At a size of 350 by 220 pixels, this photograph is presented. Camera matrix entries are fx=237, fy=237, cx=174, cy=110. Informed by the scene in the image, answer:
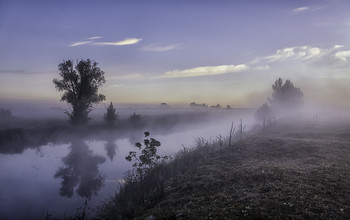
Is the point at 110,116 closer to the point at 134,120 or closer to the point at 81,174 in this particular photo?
the point at 134,120

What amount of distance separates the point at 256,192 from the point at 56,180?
20.1 meters

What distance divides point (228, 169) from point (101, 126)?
49.9 metres

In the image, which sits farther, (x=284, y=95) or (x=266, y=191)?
(x=284, y=95)

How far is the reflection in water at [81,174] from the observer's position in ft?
69.0

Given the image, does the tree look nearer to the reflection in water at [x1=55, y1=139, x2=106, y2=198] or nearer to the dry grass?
the reflection in water at [x1=55, y1=139, x2=106, y2=198]

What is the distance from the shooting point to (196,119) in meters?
113

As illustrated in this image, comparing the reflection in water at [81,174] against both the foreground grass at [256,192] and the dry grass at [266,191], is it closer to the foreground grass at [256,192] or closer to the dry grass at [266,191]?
the foreground grass at [256,192]

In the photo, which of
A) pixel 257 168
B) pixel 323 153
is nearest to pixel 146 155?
pixel 257 168

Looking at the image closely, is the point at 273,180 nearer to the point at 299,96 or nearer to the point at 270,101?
the point at 270,101

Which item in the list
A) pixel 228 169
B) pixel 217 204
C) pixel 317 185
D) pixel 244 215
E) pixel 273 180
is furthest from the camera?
pixel 228 169

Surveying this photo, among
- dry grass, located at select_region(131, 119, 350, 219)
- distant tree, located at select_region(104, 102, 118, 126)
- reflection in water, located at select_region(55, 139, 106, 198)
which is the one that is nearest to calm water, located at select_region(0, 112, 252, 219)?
reflection in water, located at select_region(55, 139, 106, 198)

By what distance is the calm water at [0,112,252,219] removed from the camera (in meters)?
17.0

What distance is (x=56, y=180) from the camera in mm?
23719

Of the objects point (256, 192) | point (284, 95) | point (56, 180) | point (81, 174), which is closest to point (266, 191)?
point (256, 192)
